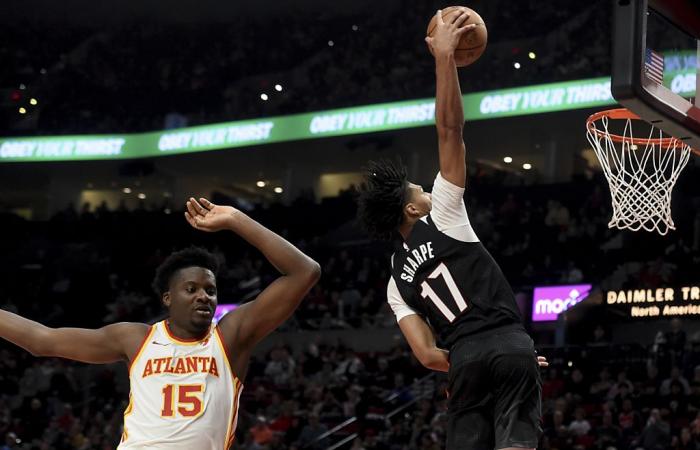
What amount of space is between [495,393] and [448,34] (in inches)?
56.0

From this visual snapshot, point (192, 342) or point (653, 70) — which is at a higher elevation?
point (653, 70)

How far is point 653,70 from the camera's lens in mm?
5551

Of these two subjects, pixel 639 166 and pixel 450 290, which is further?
pixel 639 166

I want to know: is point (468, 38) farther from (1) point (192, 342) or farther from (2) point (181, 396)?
(2) point (181, 396)

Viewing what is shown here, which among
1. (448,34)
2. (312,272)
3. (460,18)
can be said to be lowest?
(312,272)

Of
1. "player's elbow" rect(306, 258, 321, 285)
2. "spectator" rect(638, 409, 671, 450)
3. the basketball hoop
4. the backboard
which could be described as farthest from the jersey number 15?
"spectator" rect(638, 409, 671, 450)

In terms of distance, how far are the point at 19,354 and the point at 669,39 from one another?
16971 millimetres

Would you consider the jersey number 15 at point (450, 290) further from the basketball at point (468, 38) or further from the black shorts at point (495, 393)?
the basketball at point (468, 38)

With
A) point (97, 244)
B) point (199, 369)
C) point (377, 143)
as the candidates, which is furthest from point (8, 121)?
point (199, 369)

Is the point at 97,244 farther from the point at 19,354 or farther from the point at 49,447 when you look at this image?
the point at 49,447

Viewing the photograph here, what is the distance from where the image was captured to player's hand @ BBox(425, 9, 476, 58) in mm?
4191

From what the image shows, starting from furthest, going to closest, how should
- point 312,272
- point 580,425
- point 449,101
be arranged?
point 580,425 < point 312,272 < point 449,101

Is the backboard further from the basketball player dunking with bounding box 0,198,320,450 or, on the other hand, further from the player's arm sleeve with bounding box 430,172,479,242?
the basketball player dunking with bounding box 0,198,320,450

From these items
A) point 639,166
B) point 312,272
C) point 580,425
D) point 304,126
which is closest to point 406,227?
point 312,272
